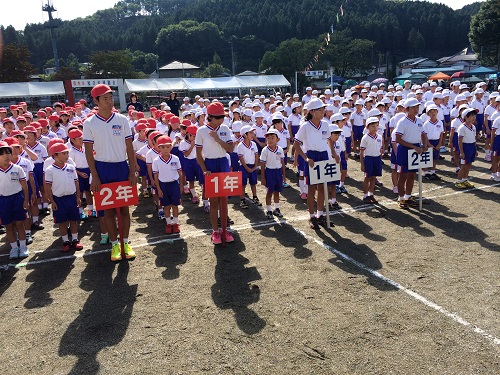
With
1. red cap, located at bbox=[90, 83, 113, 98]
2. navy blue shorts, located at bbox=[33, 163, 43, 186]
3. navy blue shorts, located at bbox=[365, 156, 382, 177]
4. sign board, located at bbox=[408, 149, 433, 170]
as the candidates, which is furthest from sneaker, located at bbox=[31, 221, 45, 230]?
sign board, located at bbox=[408, 149, 433, 170]

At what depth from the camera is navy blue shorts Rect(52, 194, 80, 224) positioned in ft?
22.3

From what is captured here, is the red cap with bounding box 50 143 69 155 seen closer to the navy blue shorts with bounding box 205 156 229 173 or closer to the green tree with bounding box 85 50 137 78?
the navy blue shorts with bounding box 205 156 229 173

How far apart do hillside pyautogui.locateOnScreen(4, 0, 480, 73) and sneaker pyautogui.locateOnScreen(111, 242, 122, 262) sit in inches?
3952

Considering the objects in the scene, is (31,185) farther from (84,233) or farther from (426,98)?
(426,98)

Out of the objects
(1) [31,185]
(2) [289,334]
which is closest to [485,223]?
(2) [289,334]

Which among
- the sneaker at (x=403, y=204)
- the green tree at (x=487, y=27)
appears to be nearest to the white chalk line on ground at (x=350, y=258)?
the sneaker at (x=403, y=204)

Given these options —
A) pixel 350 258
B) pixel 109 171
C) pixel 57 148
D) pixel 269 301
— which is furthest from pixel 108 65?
pixel 269 301

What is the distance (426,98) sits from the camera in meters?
15.9

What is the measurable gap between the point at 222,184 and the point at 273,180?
1.90m

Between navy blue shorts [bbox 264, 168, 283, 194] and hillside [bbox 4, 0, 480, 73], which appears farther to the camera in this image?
hillside [bbox 4, 0, 480, 73]

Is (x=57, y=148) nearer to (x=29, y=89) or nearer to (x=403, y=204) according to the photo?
(x=403, y=204)

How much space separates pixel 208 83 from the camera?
42.0 m

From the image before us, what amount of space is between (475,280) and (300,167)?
16.2ft

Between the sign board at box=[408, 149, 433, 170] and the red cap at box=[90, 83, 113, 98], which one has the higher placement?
the red cap at box=[90, 83, 113, 98]
